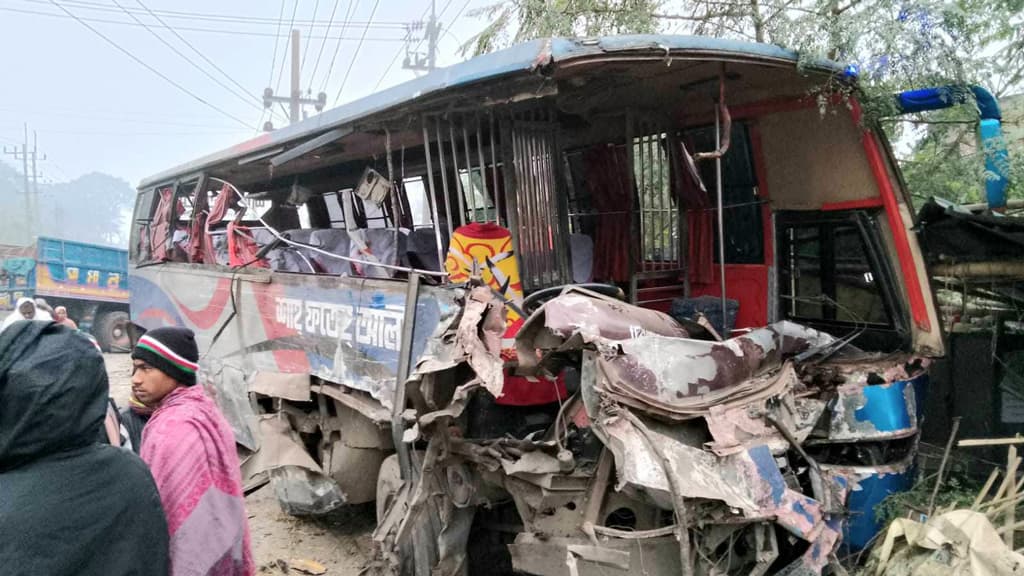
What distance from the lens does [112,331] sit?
14977 millimetres

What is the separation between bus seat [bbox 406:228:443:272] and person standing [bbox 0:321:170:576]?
4.11m

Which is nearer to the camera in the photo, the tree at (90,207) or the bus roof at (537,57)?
the bus roof at (537,57)

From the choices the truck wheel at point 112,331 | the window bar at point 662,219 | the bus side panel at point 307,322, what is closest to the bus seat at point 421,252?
the bus side panel at point 307,322

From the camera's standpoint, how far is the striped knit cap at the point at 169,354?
2.11m

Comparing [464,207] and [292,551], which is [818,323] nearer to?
[464,207]

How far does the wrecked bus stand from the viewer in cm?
287

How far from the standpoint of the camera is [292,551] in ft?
15.5

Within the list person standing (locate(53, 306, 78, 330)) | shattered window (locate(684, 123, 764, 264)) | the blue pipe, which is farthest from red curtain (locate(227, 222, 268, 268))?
the blue pipe

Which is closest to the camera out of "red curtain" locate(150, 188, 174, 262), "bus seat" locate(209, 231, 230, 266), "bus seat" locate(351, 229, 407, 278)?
"bus seat" locate(351, 229, 407, 278)

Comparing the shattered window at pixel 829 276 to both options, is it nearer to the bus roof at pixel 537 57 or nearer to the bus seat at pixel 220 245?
the bus roof at pixel 537 57

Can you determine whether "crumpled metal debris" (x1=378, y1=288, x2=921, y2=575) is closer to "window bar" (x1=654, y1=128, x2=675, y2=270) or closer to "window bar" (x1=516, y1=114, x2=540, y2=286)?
"window bar" (x1=516, y1=114, x2=540, y2=286)

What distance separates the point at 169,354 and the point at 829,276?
13.5 feet

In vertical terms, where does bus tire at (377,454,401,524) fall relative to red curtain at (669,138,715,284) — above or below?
below

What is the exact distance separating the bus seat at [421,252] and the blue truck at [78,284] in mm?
11815
